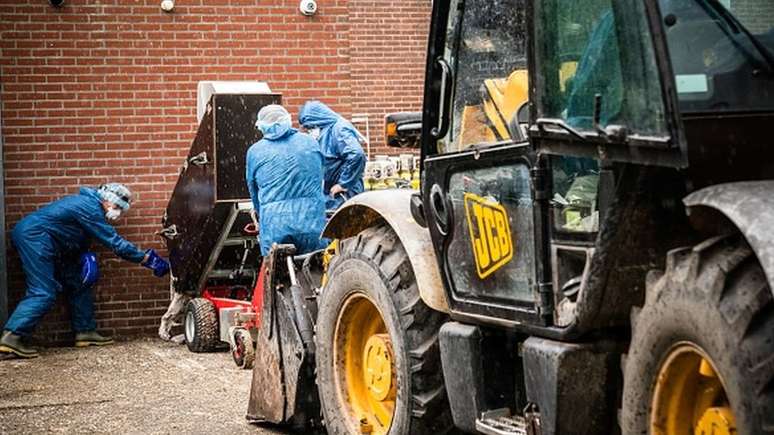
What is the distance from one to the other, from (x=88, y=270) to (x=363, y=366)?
643cm

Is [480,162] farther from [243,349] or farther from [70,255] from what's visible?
[70,255]

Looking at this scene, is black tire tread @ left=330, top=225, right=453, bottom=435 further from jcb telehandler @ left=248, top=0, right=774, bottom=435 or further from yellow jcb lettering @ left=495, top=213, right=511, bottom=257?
yellow jcb lettering @ left=495, top=213, right=511, bottom=257

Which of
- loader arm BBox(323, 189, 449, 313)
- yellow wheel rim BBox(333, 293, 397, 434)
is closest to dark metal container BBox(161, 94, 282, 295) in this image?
loader arm BBox(323, 189, 449, 313)

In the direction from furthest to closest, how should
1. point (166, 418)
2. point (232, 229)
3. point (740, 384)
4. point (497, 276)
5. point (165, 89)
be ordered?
point (165, 89), point (232, 229), point (166, 418), point (497, 276), point (740, 384)

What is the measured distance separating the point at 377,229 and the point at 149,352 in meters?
6.03

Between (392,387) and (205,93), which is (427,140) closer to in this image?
(392,387)

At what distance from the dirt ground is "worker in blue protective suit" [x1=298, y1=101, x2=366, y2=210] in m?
1.79

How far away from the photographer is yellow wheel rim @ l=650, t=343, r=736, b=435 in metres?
3.95

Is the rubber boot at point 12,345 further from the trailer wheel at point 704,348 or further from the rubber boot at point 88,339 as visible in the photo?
the trailer wheel at point 704,348

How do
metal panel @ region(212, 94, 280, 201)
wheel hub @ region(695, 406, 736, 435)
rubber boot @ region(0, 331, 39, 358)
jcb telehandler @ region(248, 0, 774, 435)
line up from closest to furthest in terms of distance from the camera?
1. wheel hub @ region(695, 406, 736, 435)
2. jcb telehandler @ region(248, 0, 774, 435)
3. metal panel @ region(212, 94, 280, 201)
4. rubber boot @ region(0, 331, 39, 358)

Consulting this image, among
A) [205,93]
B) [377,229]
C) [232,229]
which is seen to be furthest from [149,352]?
[377,229]

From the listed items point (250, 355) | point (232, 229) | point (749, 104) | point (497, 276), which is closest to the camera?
point (749, 104)

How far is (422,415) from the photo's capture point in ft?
19.0

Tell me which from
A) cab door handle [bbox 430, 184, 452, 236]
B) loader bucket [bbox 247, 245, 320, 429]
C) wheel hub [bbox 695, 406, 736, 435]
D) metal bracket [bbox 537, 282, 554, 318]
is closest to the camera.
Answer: wheel hub [bbox 695, 406, 736, 435]
